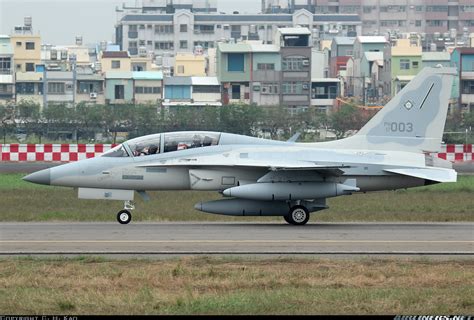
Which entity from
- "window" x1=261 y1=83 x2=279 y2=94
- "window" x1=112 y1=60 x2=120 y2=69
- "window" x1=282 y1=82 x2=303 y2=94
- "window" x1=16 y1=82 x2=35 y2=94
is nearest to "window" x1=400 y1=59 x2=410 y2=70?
"window" x1=282 y1=82 x2=303 y2=94

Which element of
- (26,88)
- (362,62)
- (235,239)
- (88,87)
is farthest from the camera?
(362,62)

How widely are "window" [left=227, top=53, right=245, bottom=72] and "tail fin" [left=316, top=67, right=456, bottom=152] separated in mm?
72436

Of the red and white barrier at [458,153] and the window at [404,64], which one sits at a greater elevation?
the window at [404,64]

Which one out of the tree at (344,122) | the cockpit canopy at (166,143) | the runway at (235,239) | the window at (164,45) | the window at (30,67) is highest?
the window at (164,45)

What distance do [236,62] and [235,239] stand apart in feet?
259

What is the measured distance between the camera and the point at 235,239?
21906 mm

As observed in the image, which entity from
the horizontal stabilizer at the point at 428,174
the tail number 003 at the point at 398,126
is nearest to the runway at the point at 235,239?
the horizontal stabilizer at the point at 428,174

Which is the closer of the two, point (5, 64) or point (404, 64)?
point (404, 64)

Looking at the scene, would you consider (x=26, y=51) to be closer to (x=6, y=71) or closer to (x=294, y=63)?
(x=6, y=71)

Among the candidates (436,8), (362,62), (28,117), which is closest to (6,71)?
(362,62)

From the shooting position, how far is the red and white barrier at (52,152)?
40688 mm

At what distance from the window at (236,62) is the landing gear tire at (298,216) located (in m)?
73.6

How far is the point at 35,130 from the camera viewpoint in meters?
66.2

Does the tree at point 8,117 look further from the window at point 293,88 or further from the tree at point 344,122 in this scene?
the window at point 293,88
